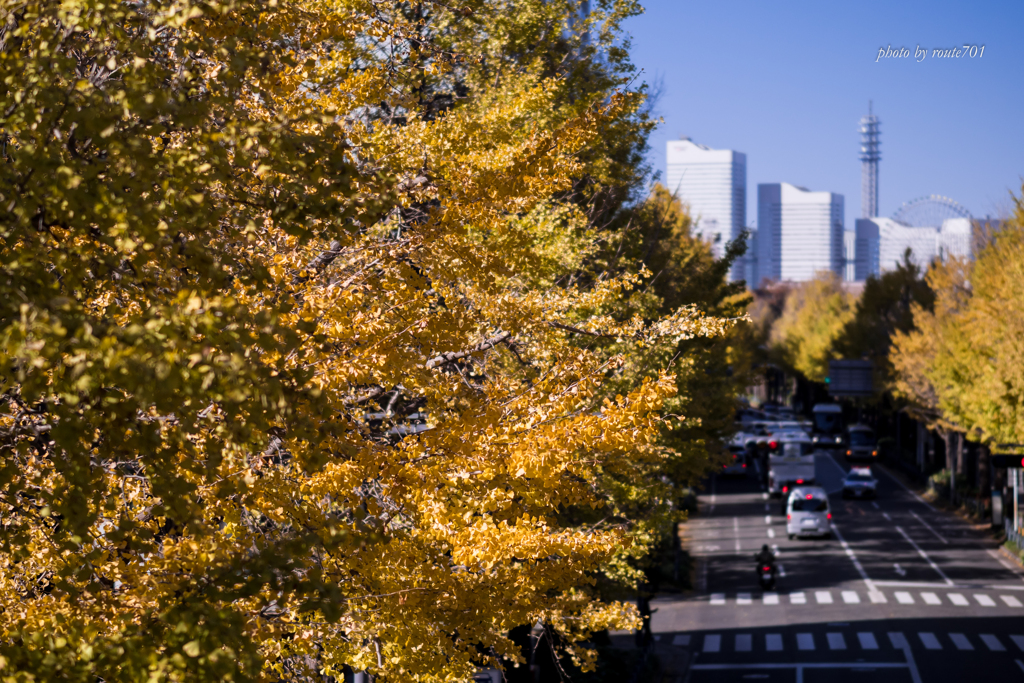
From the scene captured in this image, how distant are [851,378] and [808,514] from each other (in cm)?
2408

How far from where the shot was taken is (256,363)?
4.89 meters

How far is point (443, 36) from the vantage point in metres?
14.8

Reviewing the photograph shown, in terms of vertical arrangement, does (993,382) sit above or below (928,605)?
above

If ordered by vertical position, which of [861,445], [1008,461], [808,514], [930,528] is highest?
[1008,461]

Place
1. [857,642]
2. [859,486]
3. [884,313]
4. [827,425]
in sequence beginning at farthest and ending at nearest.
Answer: [827,425] → [884,313] → [859,486] → [857,642]

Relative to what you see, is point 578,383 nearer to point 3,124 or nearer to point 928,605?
point 3,124

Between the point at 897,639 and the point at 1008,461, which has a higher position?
the point at 1008,461

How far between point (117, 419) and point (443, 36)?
1094 centimetres

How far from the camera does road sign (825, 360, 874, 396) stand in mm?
63594

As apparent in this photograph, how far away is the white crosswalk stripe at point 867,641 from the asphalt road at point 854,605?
0.05 meters

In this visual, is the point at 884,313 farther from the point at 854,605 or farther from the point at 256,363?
the point at 256,363

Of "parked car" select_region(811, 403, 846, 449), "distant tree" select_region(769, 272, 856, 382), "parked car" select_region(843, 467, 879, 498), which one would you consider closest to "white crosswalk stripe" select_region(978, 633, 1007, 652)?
Answer: "parked car" select_region(843, 467, 879, 498)

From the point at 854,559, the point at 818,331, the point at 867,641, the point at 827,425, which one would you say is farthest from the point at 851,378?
the point at 867,641

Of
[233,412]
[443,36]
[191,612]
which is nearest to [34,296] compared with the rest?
[233,412]
